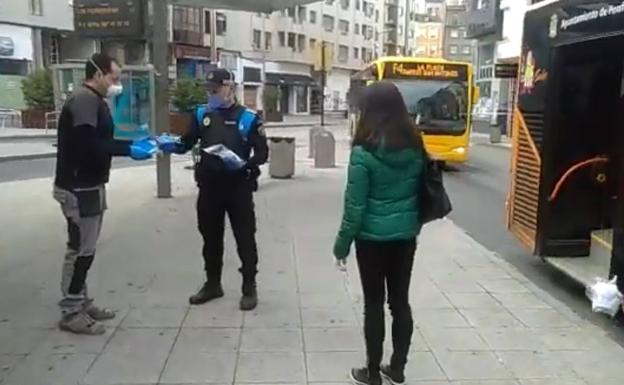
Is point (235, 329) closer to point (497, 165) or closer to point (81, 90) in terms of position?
point (81, 90)

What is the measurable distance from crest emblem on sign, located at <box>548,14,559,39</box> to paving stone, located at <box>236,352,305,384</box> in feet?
13.1

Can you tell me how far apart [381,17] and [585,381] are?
90.7 m

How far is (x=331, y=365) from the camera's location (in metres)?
4.47

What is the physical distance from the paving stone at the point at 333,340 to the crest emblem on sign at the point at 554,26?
11.4 ft

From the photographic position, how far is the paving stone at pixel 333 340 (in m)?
4.77

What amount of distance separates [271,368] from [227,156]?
66.3 inches

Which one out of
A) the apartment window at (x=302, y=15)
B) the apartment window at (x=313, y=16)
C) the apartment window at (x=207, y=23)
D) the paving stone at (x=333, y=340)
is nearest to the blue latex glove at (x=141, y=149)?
the paving stone at (x=333, y=340)

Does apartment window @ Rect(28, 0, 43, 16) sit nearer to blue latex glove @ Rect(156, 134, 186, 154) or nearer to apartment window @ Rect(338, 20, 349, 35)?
blue latex glove @ Rect(156, 134, 186, 154)

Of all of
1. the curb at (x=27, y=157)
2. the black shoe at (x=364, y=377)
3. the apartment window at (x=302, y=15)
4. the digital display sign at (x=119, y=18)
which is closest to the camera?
the black shoe at (x=364, y=377)

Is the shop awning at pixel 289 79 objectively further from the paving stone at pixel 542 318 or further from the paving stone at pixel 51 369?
the paving stone at pixel 51 369

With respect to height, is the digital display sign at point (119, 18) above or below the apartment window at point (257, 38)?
below

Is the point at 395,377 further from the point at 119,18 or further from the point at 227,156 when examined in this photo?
the point at 119,18

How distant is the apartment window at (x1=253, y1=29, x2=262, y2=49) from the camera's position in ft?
188

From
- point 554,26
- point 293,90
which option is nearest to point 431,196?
point 554,26
